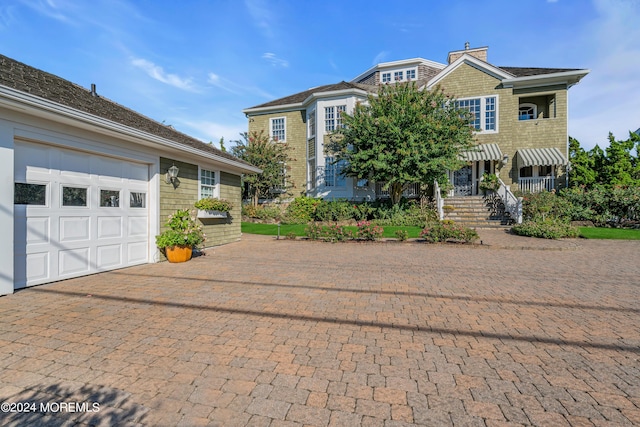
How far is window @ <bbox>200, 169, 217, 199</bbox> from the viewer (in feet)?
34.8

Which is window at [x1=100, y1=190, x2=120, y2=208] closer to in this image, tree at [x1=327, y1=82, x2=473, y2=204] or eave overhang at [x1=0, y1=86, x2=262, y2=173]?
eave overhang at [x1=0, y1=86, x2=262, y2=173]

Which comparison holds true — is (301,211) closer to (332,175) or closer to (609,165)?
(332,175)

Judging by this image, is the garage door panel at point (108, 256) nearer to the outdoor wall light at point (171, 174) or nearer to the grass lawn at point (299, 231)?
the outdoor wall light at point (171, 174)

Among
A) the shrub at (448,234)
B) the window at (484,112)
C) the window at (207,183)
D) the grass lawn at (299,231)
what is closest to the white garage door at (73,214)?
the window at (207,183)

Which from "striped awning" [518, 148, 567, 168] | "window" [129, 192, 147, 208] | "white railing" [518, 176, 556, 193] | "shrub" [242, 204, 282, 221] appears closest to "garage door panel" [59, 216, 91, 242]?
"window" [129, 192, 147, 208]

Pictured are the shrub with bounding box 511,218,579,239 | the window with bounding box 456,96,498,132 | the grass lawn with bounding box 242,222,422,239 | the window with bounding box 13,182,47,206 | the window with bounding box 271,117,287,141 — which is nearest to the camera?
the window with bounding box 13,182,47,206

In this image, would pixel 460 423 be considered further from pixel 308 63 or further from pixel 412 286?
pixel 308 63

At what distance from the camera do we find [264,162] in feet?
69.9

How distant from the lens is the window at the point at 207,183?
10.6 meters

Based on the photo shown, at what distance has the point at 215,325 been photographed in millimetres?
3834

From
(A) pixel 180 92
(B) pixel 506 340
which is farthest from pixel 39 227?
(A) pixel 180 92

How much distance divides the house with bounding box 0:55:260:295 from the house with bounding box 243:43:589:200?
1237 centimetres

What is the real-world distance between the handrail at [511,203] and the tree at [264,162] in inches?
534

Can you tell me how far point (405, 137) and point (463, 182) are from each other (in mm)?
7011
